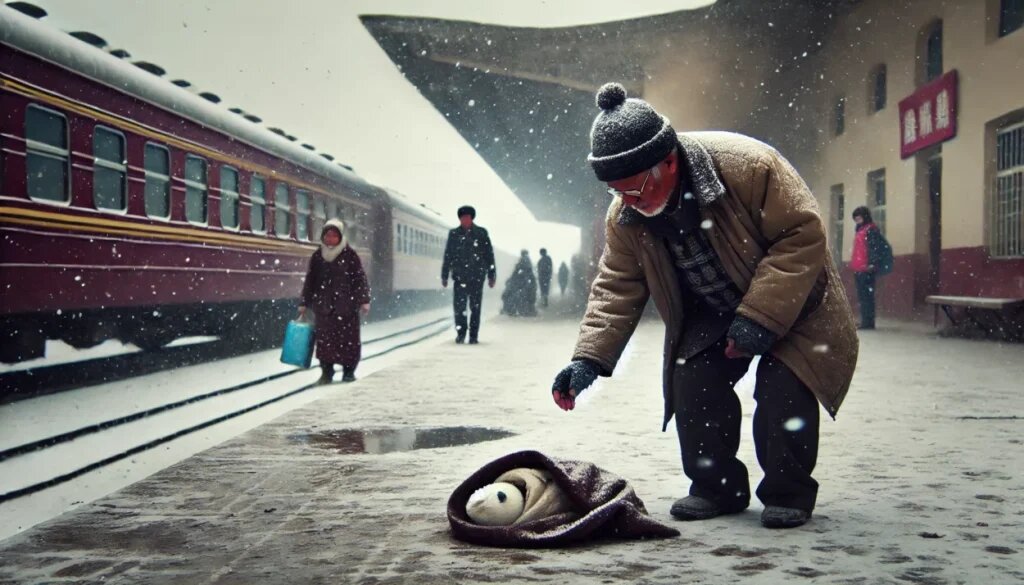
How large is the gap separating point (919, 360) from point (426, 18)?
11.3 m

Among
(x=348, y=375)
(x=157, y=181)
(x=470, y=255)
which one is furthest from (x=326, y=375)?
(x=470, y=255)

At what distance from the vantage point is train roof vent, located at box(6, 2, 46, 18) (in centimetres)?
881

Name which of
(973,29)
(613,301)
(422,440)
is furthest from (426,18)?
(613,301)

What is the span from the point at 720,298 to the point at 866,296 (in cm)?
1291

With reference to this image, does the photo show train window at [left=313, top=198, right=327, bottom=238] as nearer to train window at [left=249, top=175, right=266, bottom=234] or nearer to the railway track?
train window at [left=249, top=175, right=266, bottom=234]

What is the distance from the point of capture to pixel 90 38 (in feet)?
32.7

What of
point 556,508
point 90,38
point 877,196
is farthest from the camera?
point 877,196

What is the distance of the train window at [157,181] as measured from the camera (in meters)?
10.7

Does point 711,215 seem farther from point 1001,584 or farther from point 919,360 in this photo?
point 919,360

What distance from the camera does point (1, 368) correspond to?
8336mm

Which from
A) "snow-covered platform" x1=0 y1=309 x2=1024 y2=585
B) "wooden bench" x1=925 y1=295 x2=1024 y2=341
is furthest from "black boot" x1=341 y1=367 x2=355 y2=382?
"wooden bench" x1=925 y1=295 x2=1024 y2=341

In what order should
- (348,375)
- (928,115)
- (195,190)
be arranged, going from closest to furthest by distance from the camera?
(348,375)
(195,190)
(928,115)

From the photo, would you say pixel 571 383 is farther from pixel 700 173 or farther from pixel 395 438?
pixel 395 438

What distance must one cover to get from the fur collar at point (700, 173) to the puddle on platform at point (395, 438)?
8.49 ft
